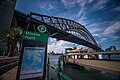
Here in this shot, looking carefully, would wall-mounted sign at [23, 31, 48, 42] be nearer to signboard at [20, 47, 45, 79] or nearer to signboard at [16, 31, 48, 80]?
signboard at [16, 31, 48, 80]

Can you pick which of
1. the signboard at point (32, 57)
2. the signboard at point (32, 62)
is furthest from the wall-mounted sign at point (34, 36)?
the signboard at point (32, 62)

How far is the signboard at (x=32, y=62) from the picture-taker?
2936 millimetres

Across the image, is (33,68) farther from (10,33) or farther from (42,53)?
(10,33)

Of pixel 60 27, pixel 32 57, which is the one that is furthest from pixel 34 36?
pixel 60 27

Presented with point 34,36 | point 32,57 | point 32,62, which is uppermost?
point 34,36

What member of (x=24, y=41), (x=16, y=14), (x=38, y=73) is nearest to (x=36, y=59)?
(x=38, y=73)

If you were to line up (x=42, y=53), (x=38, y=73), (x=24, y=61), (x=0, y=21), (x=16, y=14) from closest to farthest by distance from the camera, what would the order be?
1. (x=24, y=61)
2. (x=38, y=73)
3. (x=42, y=53)
4. (x=0, y=21)
5. (x=16, y=14)

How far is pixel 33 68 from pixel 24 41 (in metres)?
1.17

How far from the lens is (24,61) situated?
2.98 m

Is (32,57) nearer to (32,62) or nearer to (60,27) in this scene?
(32,62)

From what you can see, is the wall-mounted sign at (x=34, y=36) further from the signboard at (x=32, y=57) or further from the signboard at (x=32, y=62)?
the signboard at (x=32, y=62)

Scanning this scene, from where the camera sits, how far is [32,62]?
312 cm

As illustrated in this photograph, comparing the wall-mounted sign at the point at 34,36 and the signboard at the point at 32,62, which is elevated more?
the wall-mounted sign at the point at 34,36

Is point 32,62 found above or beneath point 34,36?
beneath
